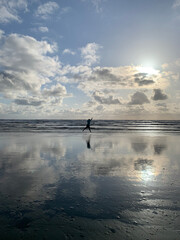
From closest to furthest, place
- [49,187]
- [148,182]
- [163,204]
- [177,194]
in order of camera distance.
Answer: [163,204] → [177,194] → [49,187] → [148,182]

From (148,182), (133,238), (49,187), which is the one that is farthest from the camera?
(148,182)

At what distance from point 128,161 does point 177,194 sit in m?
4.26

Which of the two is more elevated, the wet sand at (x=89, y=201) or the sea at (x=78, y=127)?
the sea at (x=78, y=127)

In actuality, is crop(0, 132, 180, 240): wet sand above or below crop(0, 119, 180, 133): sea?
below

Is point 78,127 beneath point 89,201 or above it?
above

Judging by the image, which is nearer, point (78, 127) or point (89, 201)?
point (89, 201)

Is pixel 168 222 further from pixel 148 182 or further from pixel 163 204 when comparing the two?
pixel 148 182

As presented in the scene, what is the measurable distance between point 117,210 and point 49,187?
2.44 metres

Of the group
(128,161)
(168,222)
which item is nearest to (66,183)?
(168,222)

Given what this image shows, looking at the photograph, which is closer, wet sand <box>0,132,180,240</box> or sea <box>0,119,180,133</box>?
wet sand <box>0,132,180,240</box>

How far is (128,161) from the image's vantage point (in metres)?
9.62

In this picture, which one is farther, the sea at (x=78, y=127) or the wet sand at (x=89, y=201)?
the sea at (x=78, y=127)

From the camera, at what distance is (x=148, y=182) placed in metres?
6.48

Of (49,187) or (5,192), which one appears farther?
(49,187)
